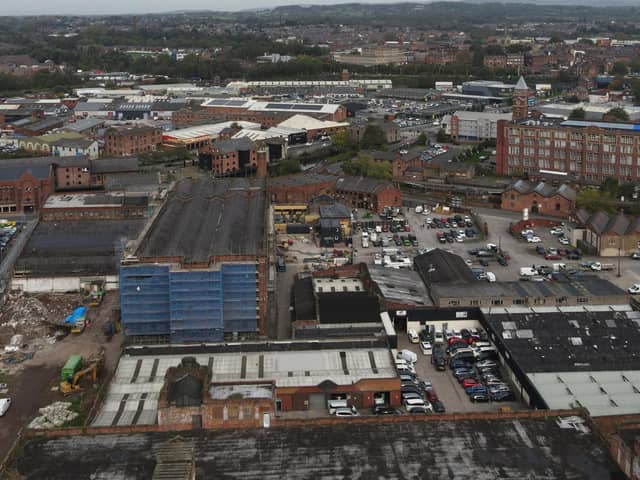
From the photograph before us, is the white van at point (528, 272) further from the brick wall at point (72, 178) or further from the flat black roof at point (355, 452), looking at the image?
the brick wall at point (72, 178)

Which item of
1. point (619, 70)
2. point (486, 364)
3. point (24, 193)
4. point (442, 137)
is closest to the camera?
point (486, 364)

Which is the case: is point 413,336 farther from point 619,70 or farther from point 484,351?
point 619,70

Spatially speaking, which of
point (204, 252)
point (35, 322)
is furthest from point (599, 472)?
point (35, 322)

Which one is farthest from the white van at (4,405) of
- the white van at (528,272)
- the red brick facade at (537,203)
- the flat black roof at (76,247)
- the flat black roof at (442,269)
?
the red brick facade at (537,203)

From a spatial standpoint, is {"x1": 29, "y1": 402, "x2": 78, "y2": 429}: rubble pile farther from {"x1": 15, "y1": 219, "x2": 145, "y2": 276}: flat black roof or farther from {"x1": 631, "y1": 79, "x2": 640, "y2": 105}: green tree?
{"x1": 631, "y1": 79, "x2": 640, "y2": 105}: green tree

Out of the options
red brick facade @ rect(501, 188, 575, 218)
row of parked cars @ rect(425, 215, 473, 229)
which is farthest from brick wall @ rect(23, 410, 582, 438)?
red brick facade @ rect(501, 188, 575, 218)

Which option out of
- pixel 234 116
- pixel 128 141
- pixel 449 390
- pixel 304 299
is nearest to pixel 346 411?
pixel 449 390

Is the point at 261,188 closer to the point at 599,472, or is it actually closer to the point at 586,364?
the point at 586,364
